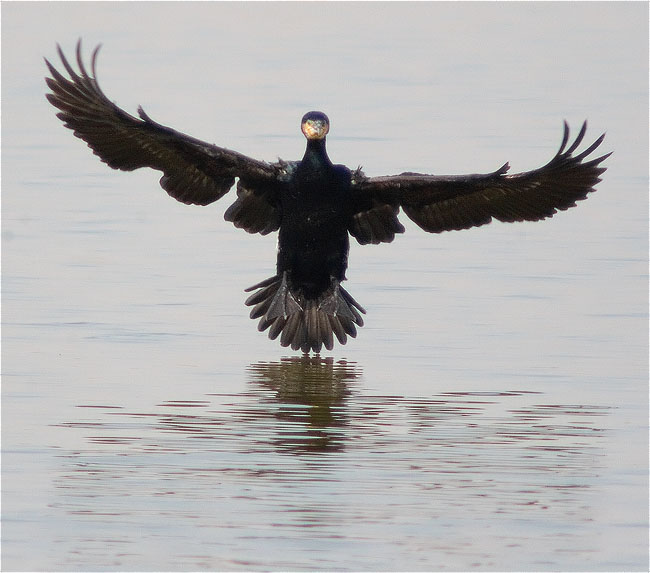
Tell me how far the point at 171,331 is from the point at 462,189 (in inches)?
70.2

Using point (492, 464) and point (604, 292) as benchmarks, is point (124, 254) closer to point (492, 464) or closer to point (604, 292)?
point (604, 292)

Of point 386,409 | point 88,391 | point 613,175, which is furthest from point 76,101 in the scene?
point 613,175

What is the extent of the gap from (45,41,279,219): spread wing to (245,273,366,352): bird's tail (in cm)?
52

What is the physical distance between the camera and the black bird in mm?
9188

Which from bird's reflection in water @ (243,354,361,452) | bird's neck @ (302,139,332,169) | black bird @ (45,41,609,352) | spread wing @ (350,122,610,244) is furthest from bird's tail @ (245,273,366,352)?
bird's neck @ (302,139,332,169)

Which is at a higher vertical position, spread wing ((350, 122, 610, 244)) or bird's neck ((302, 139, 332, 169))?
bird's neck ((302, 139, 332, 169))

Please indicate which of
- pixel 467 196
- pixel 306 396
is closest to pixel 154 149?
pixel 467 196

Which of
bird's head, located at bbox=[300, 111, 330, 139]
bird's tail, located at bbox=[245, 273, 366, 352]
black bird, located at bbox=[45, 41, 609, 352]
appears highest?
bird's head, located at bbox=[300, 111, 330, 139]

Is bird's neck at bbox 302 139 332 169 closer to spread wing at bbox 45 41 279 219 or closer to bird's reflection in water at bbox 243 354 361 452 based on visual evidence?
spread wing at bbox 45 41 279 219

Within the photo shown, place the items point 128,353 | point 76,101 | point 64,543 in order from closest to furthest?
point 64,543, point 128,353, point 76,101

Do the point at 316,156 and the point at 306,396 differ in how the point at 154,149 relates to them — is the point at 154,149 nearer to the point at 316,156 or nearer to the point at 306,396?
the point at 316,156

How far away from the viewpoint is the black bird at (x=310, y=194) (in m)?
9.19

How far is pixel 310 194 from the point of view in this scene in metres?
9.32

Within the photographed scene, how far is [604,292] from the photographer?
992 centimetres
